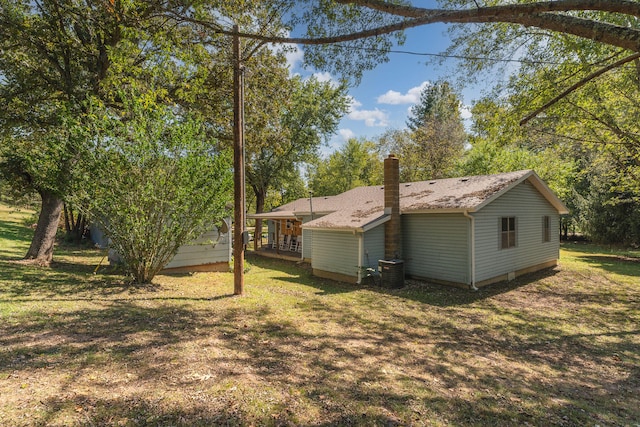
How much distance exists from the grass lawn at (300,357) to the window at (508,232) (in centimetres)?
258

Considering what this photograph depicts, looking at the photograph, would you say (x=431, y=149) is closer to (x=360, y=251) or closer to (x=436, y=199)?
(x=436, y=199)

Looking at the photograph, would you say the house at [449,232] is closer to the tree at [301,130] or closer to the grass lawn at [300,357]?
the grass lawn at [300,357]

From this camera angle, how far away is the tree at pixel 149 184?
297 inches

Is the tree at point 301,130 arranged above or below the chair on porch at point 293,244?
above

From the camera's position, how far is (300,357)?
179 inches

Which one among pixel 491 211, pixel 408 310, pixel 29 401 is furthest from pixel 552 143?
pixel 29 401

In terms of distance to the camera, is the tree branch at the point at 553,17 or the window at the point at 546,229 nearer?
the tree branch at the point at 553,17

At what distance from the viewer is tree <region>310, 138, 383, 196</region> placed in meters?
33.3

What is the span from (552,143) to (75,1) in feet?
56.3

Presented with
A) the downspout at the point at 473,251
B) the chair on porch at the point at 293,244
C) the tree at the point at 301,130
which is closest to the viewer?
the downspout at the point at 473,251

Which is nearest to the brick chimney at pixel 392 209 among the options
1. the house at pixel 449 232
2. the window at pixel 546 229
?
the house at pixel 449 232

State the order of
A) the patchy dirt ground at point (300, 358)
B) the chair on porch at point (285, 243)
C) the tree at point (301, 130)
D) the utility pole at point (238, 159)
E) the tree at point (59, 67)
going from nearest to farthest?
1. the patchy dirt ground at point (300, 358)
2. the tree at point (59, 67)
3. the utility pole at point (238, 159)
4. the chair on porch at point (285, 243)
5. the tree at point (301, 130)

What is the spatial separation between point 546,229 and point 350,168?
72.3 feet

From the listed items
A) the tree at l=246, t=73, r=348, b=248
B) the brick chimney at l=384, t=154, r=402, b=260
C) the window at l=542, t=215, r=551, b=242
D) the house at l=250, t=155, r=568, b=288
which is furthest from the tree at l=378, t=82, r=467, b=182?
the brick chimney at l=384, t=154, r=402, b=260
